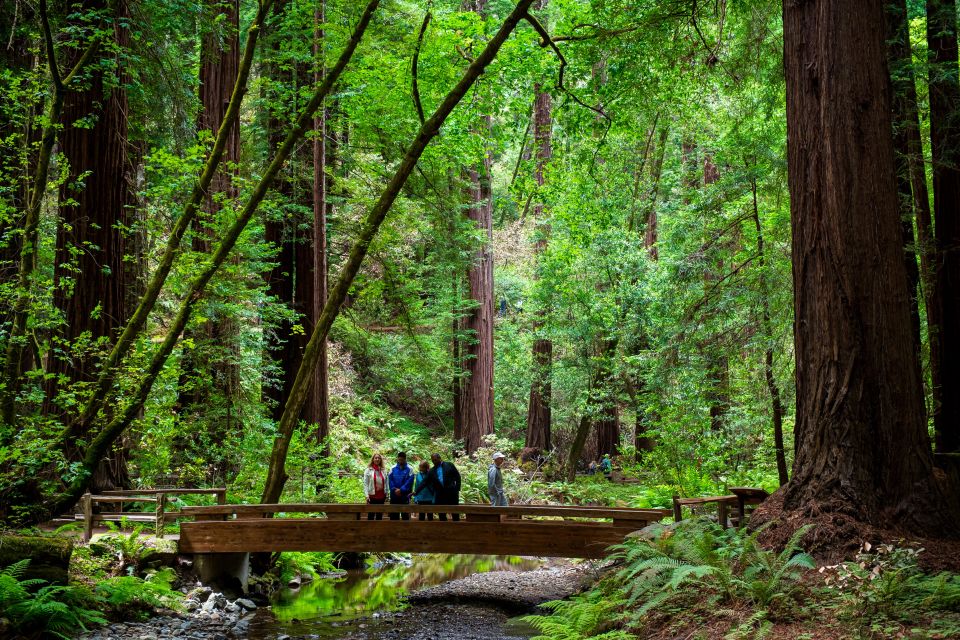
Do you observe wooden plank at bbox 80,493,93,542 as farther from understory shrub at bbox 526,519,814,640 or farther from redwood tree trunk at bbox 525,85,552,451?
redwood tree trunk at bbox 525,85,552,451

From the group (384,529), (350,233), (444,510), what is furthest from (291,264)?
(444,510)

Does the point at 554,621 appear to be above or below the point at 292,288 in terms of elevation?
below

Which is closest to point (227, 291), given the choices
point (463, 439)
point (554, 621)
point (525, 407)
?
point (554, 621)

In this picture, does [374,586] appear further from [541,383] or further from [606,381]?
[541,383]

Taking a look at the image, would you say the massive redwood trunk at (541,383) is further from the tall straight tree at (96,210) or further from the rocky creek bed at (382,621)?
the tall straight tree at (96,210)

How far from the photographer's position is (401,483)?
42.3 ft

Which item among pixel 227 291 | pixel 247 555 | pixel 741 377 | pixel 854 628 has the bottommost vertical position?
pixel 247 555

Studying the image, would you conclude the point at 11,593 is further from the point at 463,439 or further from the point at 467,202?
the point at 467,202

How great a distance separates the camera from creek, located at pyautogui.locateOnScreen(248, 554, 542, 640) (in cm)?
980

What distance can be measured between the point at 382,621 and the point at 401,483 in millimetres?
2796

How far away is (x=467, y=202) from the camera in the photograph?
23.0m

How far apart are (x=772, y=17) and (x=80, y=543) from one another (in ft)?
42.1

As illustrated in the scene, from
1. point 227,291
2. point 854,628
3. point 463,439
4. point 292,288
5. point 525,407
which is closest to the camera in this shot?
point 854,628

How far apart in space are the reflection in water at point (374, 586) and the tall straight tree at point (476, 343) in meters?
5.17
